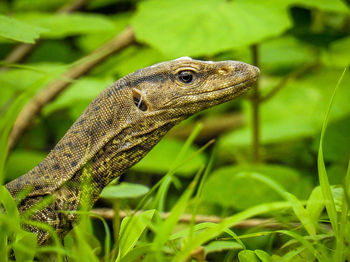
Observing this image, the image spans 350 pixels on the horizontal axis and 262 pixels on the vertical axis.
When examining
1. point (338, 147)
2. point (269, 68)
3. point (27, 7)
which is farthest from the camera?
point (269, 68)

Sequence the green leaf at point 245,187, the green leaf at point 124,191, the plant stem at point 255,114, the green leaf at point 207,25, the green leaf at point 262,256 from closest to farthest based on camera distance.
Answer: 1. the green leaf at point 262,256
2. the green leaf at point 124,191
3. the green leaf at point 207,25
4. the green leaf at point 245,187
5. the plant stem at point 255,114

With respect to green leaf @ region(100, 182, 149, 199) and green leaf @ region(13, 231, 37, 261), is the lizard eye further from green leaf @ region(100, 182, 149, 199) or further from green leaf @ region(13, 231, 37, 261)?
green leaf @ region(13, 231, 37, 261)

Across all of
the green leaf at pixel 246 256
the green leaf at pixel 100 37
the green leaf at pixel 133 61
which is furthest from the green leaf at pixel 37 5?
the green leaf at pixel 246 256

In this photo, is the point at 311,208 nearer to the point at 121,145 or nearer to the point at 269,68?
the point at 121,145

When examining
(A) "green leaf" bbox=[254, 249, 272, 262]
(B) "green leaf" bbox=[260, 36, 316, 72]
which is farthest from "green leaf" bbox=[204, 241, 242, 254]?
(B) "green leaf" bbox=[260, 36, 316, 72]

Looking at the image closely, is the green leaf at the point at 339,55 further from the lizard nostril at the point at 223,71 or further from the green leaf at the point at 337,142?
the lizard nostril at the point at 223,71

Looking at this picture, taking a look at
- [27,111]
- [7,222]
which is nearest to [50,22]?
[27,111]
